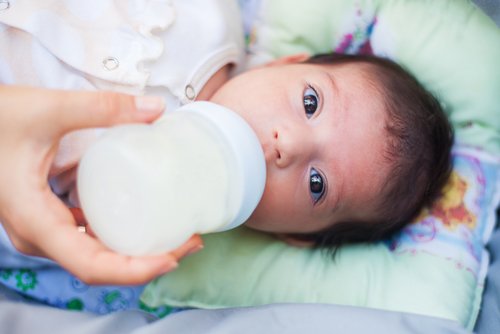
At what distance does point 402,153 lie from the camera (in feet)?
4.10

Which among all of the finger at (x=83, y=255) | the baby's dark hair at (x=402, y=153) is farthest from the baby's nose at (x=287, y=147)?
the finger at (x=83, y=255)

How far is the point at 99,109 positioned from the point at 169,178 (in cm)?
16

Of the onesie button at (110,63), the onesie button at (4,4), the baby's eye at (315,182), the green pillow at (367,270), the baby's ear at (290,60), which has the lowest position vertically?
the green pillow at (367,270)

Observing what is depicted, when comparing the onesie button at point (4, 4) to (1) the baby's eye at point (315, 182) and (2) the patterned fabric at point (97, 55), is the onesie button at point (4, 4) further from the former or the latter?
(1) the baby's eye at point (315, 182)

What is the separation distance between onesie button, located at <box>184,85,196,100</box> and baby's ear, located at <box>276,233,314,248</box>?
1.39 ft

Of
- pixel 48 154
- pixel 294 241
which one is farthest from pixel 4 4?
pixel 294 241

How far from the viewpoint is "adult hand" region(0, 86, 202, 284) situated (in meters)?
0.88

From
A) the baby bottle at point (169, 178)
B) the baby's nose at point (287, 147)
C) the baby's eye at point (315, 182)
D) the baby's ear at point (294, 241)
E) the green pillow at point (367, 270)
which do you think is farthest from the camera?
the baby's ear at point (294, 241)

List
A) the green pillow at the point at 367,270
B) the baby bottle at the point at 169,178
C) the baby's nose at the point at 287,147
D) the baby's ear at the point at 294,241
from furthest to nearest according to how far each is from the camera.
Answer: the baby's ear at the point at 294,241, the green pillow at the point at 367,270, the baby's nose at the point at 287,147, the baby bottle at the point at 169,178

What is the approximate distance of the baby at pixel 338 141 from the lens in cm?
117

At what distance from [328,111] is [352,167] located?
130 millimetres

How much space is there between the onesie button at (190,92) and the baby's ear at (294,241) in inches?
16.6

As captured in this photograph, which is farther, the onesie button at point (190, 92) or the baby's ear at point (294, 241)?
the baby's ear at point (294, 241)

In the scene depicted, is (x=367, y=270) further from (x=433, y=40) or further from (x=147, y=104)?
(x=147, y=104)
